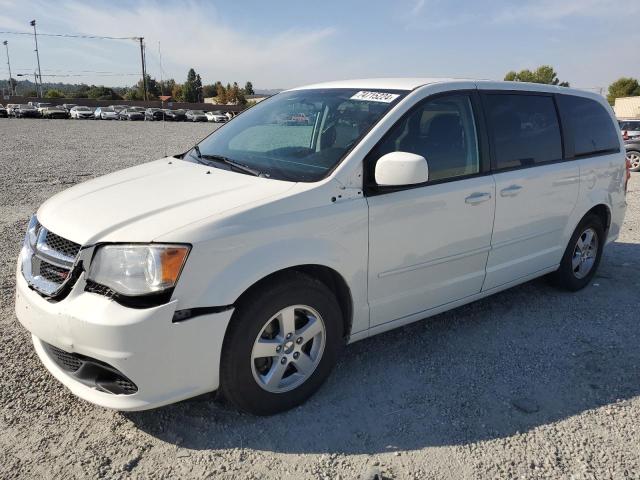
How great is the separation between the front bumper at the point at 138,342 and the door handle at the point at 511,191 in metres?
2.18

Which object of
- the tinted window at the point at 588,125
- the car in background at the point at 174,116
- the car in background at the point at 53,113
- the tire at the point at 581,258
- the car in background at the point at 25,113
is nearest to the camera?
the tinted window at the point at 588,125

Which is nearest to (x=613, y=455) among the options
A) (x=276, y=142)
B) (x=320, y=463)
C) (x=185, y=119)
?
(x=320, y=463)

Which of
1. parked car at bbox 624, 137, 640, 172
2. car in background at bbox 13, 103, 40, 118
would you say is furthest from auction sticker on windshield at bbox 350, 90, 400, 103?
car in background at bbox 13, 103, 40, 118

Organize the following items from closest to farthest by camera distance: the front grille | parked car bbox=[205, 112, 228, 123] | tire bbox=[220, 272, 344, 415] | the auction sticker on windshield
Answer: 1. the front grille
2. tire bbox=[220, 272, 344, 415]
3. the auction sticker on windshield
4. parked car bbox=[205, 112, 228, 123]

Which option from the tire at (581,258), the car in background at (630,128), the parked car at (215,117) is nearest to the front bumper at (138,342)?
the tire at (581,258)

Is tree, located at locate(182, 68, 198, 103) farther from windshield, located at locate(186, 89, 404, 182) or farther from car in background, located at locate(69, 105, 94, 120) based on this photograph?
windshield, located at locate(186, 89, 404, 182)

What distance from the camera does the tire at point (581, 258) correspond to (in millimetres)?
4543

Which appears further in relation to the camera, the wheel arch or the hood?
the wheel arch

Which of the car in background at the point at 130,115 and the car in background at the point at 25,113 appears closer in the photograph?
the car in background at the point at 25,113

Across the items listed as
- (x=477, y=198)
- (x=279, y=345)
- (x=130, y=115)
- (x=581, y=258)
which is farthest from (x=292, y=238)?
(x=130, y=115)

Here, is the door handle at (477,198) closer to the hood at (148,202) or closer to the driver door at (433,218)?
the driver door at (433,218)

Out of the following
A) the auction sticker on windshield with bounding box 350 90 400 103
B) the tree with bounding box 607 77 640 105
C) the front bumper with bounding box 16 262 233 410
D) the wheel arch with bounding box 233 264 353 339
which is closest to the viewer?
the front bumper with bounding box 16 262 233 410

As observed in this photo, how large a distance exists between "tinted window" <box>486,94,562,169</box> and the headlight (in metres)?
2.39

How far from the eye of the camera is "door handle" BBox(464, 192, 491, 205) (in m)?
3.39
